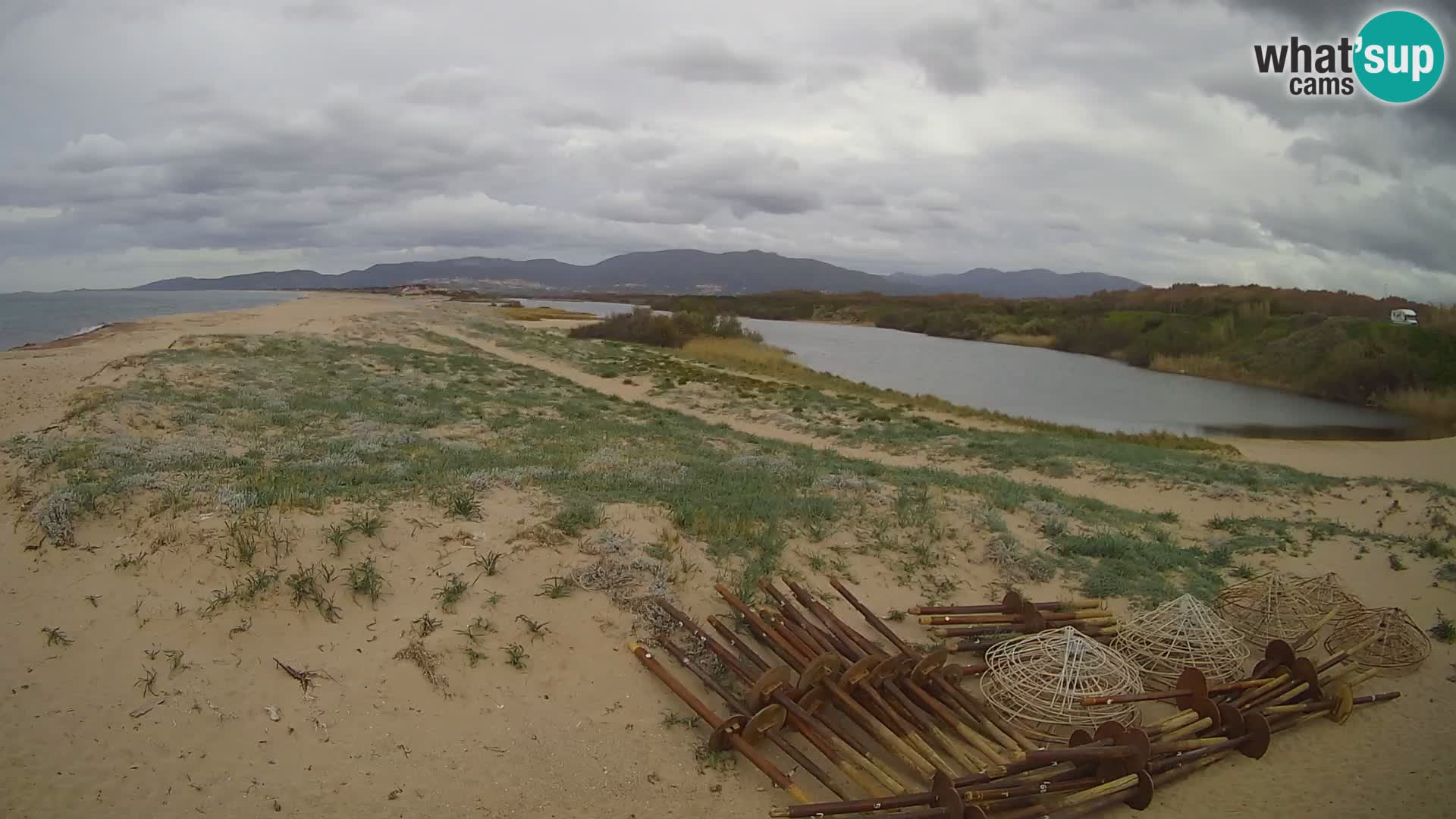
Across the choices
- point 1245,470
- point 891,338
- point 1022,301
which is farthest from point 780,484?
point 1022,301

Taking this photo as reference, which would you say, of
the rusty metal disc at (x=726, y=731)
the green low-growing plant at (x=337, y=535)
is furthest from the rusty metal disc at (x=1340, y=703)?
the green low-growing plant at (x=337, y=535)

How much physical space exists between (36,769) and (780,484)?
749 centimetres

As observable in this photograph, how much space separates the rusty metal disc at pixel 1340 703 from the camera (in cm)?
621

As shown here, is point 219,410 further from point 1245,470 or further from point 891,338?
point 891,338

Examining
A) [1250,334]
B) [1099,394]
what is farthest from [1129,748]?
[1250,334]

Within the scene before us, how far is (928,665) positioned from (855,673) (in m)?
0.69

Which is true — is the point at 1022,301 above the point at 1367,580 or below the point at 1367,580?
above

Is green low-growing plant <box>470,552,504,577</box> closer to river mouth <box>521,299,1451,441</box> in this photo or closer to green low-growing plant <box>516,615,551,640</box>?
green low-growing plant <box>516,615,551,640</box>

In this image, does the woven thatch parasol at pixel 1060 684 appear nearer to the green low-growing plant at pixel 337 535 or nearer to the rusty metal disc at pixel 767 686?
the rusty metal disc at pixel 767 686

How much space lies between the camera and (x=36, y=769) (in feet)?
14.6

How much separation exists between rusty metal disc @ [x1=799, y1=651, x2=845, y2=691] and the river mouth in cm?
2407

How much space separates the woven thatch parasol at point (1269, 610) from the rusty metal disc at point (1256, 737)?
2037 mm

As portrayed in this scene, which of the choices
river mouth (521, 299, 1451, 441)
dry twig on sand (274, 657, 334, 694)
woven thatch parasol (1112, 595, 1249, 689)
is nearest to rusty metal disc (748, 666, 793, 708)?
dry twig on sand (274, 657, 334, 694)

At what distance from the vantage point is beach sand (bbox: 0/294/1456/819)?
462 centimetres
